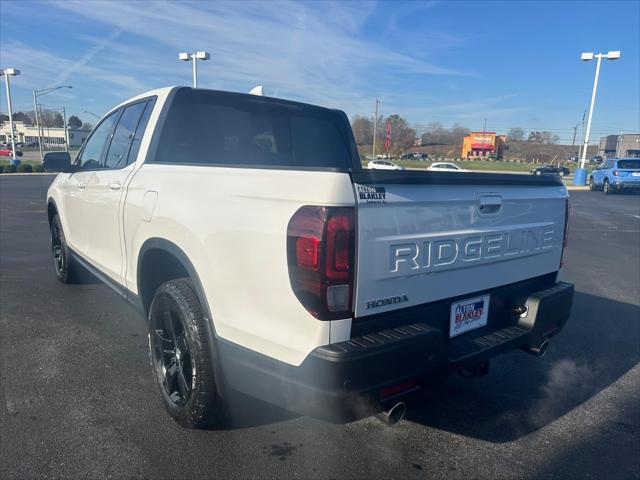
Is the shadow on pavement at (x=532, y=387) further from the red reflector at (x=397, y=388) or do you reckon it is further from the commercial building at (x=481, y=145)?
the commercial building at (x=481, y=145)

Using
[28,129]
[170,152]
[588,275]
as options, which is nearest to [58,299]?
[170,152]

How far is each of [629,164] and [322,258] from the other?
88.4 ft

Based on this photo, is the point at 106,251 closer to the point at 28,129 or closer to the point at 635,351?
the point at 635,351

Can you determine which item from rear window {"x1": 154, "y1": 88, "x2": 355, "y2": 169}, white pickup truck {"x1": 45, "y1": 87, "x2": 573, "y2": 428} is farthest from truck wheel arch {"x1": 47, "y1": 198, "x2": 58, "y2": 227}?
rear window {"x1": 154, "y1": 88, "x2": 355, "y2": 169}

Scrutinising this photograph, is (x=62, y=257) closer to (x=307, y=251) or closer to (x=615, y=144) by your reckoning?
(x=307, y=251)

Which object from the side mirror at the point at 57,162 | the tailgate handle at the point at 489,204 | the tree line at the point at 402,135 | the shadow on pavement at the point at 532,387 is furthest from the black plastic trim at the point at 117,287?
the tree line at the point at 402,135

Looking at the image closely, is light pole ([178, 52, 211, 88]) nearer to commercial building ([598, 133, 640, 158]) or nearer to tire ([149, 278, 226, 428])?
tire ([149, 278, 226, 428])

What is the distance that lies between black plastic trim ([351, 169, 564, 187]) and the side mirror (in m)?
3.76

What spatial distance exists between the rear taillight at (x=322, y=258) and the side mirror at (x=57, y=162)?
3.65 m

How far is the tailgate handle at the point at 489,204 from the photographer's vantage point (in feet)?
8.35

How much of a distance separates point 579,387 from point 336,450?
198 centimetres

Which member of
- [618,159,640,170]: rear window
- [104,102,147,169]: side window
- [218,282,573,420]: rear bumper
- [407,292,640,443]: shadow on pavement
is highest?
[104,102,147,169]: side window

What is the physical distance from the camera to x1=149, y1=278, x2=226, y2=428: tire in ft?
8.21

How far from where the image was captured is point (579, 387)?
3.48 m
